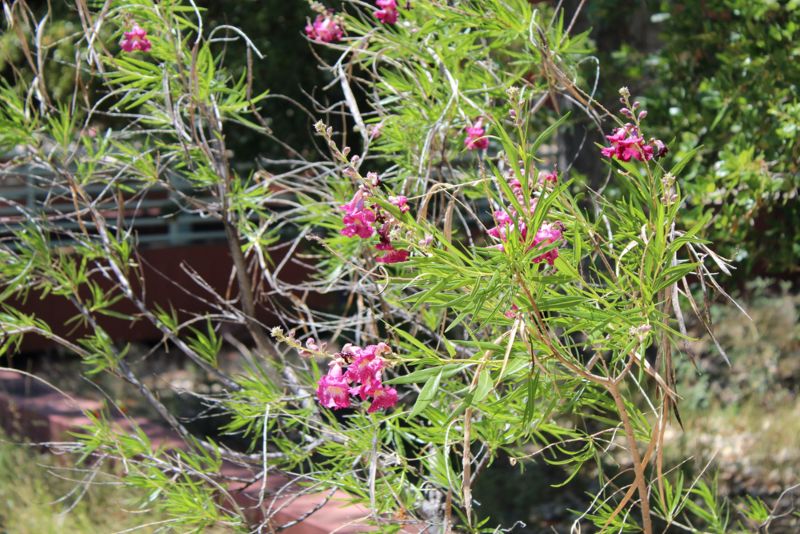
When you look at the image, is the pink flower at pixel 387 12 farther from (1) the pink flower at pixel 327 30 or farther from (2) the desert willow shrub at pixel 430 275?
(1) the pink flower at pixel 327 30

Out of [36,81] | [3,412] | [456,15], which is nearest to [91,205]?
[36,81]

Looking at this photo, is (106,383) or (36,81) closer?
(36,81)

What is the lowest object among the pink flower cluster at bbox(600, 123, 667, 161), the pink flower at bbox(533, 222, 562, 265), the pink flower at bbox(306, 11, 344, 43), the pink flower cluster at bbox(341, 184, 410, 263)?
the pink flower at bbox(306, 11, 344, 43)

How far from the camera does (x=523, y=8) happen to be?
90.4 inches

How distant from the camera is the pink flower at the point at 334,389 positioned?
5.23 ft

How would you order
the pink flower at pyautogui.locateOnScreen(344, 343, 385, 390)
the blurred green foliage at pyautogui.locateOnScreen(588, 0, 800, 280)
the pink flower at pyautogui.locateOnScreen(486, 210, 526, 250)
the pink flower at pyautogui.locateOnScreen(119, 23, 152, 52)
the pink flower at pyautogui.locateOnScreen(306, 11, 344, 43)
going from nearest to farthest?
the pink flower at pyautogui.locateOnScreen(486, 210, 526, 250)
the pink flower at pyautogui.locateOnScreen(344, 343, 385, 390)
the pink flower at pyautogui.locateOnScreen(119, 23, 152, 52)
the pink flower at pyautogui.locateOnScreen(306, 11, 344, 43)
the blurred green foliage at pyautogui.locateOnScreen(588, 0, 800, 280)

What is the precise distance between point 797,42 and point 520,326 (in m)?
2.30

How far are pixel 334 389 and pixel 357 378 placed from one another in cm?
5

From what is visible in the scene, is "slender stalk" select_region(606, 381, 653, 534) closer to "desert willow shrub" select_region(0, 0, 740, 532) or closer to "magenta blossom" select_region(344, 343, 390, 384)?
"desert willow shrub" select_region(0, 0, 740, 532)

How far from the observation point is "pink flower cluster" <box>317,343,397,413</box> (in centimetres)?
157

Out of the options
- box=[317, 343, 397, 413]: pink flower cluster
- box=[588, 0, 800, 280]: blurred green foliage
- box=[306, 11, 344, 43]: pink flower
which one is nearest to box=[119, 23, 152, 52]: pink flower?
box=[306, 11, 344, 43]: pink flower

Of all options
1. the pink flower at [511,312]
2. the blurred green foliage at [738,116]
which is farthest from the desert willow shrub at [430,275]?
the blurred green foliage at [738,116]

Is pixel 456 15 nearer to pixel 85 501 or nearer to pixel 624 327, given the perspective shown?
pixel 624 327

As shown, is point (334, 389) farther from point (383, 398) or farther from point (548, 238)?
point (548, 238)
